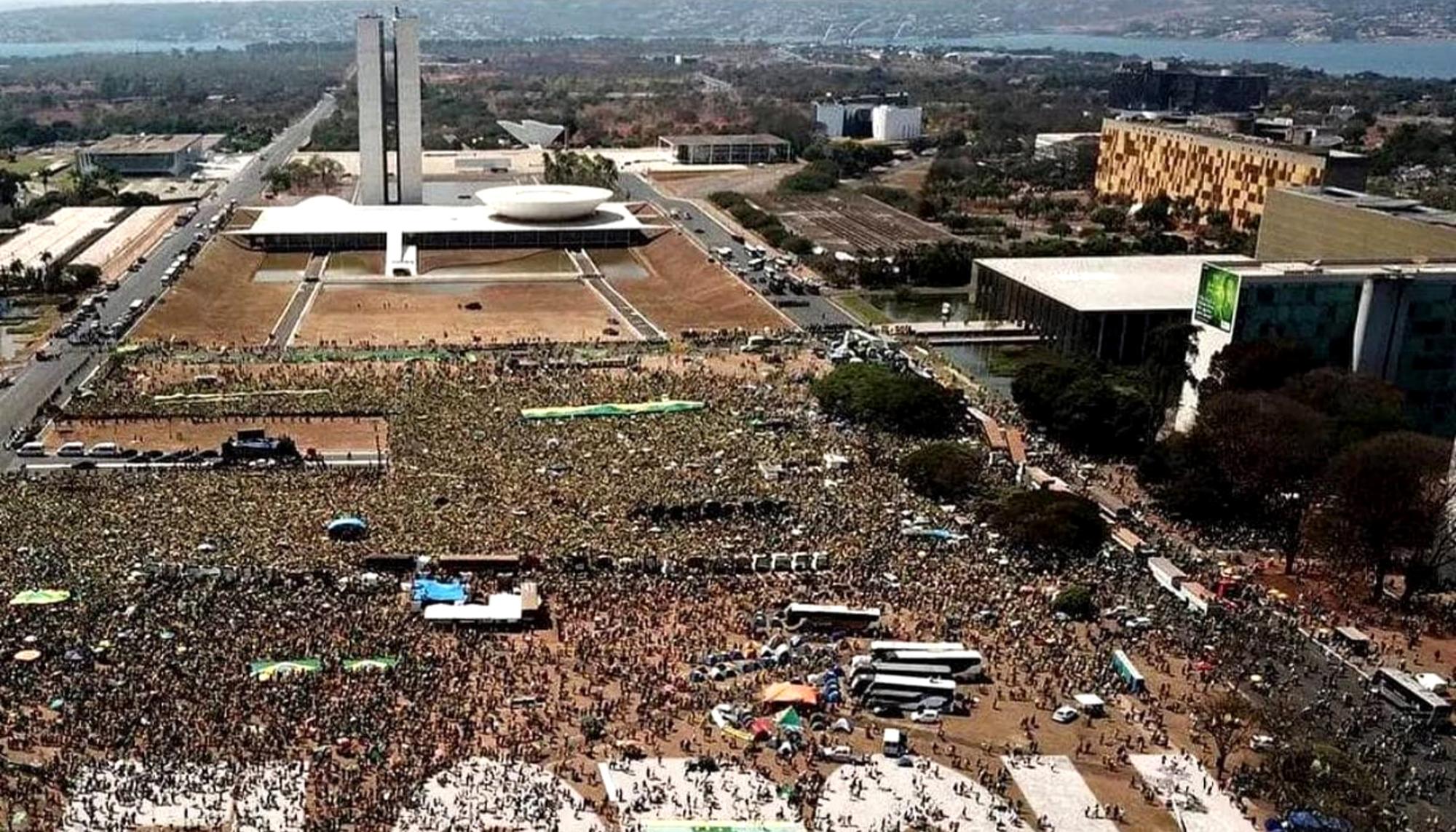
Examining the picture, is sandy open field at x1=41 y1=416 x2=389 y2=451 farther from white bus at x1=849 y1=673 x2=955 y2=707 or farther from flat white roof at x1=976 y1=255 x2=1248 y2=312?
flat white roof at x1=976 y1=255 x2=1248 y2=312

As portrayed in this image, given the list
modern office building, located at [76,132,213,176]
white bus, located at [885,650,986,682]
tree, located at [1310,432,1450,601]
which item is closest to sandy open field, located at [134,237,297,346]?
white bus, located at [885,650,986,682]

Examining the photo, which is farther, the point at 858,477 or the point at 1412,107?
the point at 1412,107

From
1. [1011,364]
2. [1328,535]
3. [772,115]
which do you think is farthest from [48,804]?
[772,115]

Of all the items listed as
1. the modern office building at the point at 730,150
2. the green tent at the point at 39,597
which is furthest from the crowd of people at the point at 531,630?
the modern office building at the point at 730,150

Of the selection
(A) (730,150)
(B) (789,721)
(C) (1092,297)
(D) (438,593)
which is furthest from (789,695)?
(A) (730,150)

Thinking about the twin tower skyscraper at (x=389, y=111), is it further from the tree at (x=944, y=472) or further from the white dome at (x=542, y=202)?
the tree at (x=944, y=472)

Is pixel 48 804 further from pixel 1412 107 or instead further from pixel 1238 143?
pixel 1412 107
